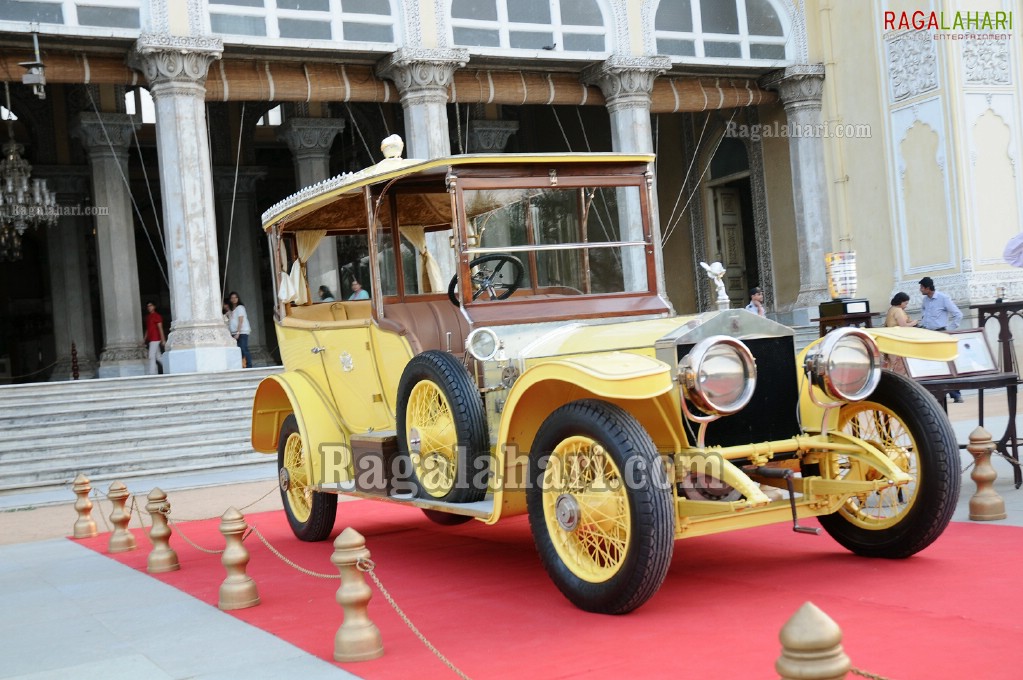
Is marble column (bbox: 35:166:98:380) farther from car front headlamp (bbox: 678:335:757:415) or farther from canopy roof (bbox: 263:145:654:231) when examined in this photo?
car front headlamp (bbox: 678:335:757:415)

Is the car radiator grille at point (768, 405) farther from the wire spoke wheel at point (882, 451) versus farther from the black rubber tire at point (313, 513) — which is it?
the black rubber tire at point (313, 513)

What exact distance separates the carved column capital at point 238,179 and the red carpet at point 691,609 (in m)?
21.3

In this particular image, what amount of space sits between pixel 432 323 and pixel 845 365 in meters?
2.66

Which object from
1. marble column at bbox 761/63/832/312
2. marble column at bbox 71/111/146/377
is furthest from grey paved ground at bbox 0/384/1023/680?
marble column at bbox 761/63/832/312

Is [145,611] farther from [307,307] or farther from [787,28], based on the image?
[787,28]

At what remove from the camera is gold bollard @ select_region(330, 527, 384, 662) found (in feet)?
14.0

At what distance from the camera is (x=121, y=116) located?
74.7 ft

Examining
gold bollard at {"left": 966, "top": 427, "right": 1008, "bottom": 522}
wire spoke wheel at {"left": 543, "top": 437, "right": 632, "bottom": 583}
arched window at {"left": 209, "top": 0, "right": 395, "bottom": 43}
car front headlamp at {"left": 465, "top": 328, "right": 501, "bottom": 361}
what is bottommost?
gold bollard at {"left": 966, "top": 427, "right": 1008, "bottom": 522}

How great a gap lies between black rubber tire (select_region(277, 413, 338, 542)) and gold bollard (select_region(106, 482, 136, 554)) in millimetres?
1154

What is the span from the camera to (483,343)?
566cm

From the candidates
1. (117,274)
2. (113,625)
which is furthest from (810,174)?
(113,625)

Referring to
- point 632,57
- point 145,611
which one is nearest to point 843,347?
point 145,611

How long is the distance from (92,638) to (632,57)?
1781cm

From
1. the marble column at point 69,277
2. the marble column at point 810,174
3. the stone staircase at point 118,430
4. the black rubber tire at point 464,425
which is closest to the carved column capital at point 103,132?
the marble column at point 69,277
